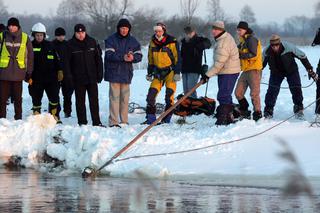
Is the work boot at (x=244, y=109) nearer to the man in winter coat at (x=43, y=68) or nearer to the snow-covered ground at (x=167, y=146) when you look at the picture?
the snow-covered ground at (x=167, y=146)

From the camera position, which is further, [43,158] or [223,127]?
[223,127]

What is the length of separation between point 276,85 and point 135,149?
472 cm

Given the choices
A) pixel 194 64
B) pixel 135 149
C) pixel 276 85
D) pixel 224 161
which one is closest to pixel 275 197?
pixel 224 161

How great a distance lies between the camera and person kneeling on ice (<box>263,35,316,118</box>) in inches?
480

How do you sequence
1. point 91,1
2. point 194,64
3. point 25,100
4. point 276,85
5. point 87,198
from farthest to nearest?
point 91,1
point 25,100
point 194,64
point 276,85
point 87,198

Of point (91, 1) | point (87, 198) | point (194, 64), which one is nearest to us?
point (87, 198)

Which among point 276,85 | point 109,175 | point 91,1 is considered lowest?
point 109,175

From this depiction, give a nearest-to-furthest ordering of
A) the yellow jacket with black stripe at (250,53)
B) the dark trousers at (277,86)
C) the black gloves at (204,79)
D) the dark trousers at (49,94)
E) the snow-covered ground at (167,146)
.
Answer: the snow-covered ground at (167,146) → the black gloves at (204,79) → the yellow jacket with black stripe at (250,53) → the dark trousers at (277,86) → the dark trousers at (49,94)

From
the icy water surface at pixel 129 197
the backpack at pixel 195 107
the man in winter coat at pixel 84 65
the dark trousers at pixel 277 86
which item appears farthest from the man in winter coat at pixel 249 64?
the icy water surface at pixel 129 197

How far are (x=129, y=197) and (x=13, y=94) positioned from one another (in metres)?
6.43

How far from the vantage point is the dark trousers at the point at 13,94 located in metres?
11.7

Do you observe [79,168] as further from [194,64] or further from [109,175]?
[194,64]

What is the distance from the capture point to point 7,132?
954 centimetres

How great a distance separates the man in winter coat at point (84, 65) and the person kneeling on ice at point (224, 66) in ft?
6.77
